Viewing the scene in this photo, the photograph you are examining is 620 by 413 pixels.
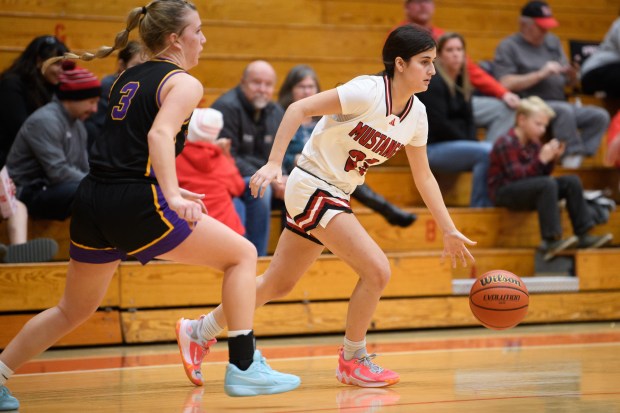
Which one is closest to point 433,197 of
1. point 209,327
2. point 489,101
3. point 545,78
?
point 209,327

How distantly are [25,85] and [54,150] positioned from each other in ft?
2.44

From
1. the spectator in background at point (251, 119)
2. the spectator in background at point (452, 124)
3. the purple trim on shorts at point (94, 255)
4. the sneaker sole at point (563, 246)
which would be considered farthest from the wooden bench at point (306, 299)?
the purple trim on shorts at point (94, 255)

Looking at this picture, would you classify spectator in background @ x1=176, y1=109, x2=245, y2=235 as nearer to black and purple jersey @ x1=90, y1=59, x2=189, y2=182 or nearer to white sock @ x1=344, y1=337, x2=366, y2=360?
white sock @ x1=344, y1=337, x2=366, y2=360

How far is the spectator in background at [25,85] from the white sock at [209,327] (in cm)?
274

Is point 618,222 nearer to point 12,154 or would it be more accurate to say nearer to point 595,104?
point 595,104

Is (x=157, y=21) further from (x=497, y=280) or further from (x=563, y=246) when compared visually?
(x=563, y=246)

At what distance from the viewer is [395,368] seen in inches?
188

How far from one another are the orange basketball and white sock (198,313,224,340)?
4.24 feet

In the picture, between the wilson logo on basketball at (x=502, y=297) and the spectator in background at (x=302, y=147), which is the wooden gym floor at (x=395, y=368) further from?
the spectator in background at (x=302, y=147)

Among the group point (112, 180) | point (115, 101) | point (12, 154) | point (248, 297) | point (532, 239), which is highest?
point (115, 101)

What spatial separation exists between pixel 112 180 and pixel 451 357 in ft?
7.90

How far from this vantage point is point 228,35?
8.36m

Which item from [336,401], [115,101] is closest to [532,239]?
[336,401]

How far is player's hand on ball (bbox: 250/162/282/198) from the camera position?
3637 mm
